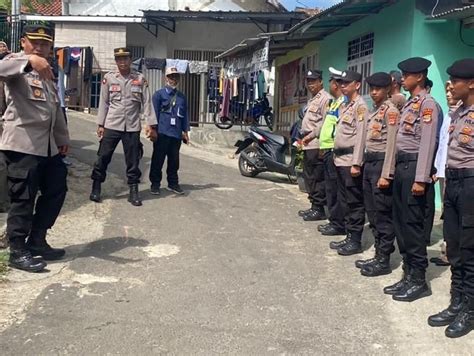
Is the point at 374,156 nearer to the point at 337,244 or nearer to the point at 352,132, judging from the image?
the point at 352,132

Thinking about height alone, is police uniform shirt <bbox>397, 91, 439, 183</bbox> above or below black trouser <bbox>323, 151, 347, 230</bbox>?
above

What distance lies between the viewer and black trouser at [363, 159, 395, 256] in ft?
16.6

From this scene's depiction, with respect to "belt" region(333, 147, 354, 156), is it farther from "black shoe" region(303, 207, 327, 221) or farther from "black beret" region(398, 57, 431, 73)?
"black shoe" region(303, 207, 327, 221)

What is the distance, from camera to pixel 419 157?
14.4 feet

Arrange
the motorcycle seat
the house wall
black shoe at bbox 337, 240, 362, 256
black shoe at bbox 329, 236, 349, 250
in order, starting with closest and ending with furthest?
1. black shoe at bbox 337, 240, 362, 256
2. black shoe at bbox 329, 236, 349, 250
3. the motorcycle seat
4. the house wall

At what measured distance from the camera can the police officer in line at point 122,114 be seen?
281 inches

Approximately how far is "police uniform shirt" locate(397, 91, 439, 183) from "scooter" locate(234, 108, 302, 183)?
5.15 metres

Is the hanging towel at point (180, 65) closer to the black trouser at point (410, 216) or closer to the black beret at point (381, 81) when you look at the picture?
the black beret at point (381, 81)

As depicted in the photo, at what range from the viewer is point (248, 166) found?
10539 mm

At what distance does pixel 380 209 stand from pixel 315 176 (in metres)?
2.05

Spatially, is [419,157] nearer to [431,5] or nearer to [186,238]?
[186,238]

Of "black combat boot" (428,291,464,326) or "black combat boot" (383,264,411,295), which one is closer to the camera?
"black combat boot" (428,291,464,326)

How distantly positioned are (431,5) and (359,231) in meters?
3.77

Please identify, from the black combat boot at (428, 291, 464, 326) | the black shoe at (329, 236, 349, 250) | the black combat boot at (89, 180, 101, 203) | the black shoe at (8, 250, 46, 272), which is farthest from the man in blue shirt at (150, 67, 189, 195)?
the black combat boot at (428, 291, 464, 326)
